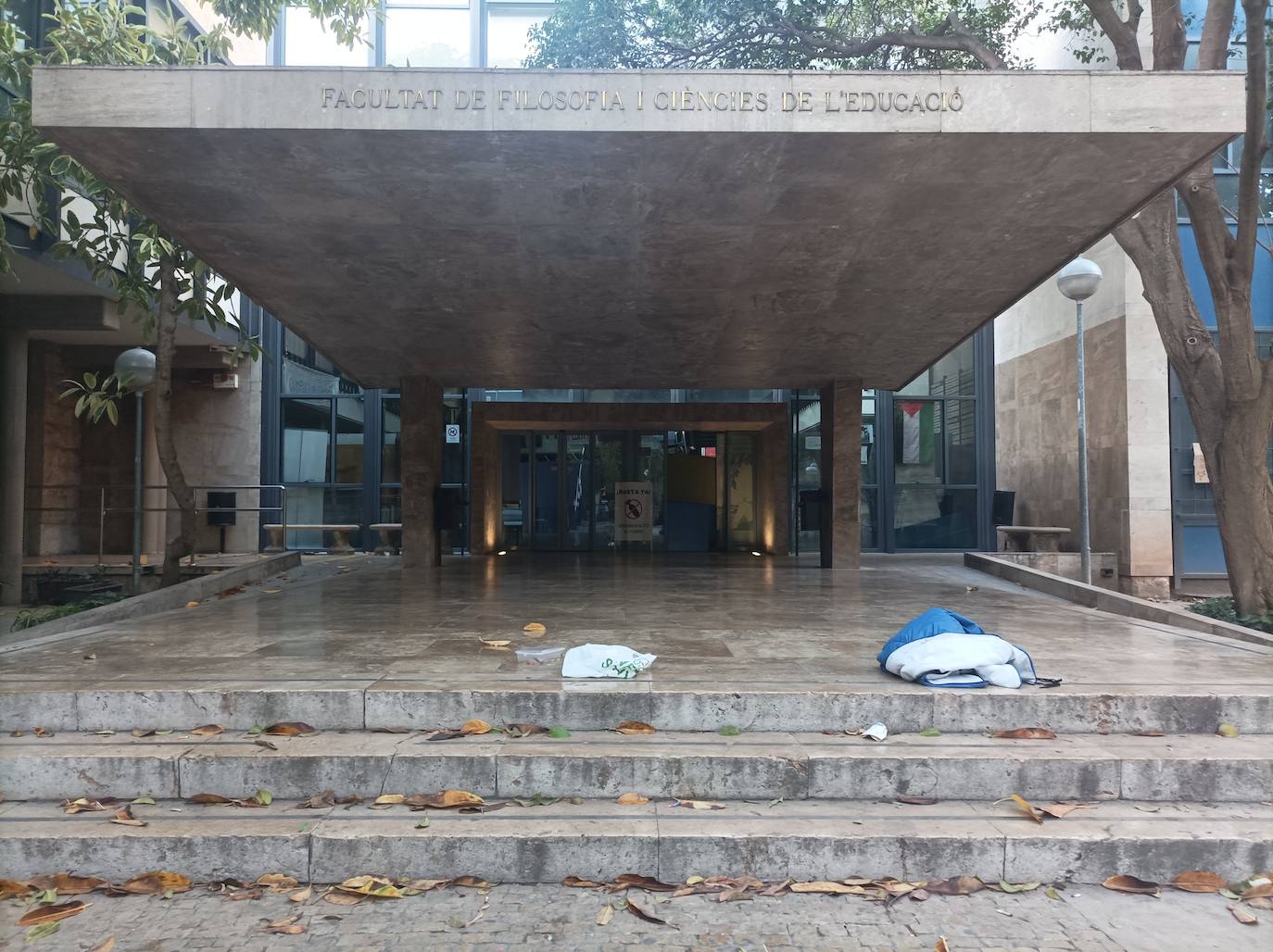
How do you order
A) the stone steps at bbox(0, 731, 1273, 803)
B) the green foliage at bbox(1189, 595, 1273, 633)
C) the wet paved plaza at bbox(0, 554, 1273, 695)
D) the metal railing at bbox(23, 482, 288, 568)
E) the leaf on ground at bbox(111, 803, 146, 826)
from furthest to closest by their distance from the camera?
the metal railing at bbox(23, 482, 288, 568)
the green foliage at bbox(1189, 595, 1273, 633)
the wet paved plaza at bbox(0, 554, 1273, 695)
the stone steps at bbox(0, 731, 1273, 803)
the leaf on ground at bbox(111, 803, 146, 826)

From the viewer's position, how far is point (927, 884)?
3.54m

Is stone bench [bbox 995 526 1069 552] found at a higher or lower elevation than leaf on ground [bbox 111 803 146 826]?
higher

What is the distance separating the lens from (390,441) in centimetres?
1844

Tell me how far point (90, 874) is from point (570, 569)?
9.64m

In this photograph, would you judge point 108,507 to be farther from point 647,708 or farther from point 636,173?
point 647,708

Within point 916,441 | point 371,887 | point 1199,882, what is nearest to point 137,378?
point 371,887

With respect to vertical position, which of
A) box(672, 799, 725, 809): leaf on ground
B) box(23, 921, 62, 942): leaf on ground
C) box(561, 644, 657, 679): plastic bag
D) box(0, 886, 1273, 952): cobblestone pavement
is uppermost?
box(561, 644, 657, 679): plastic bag

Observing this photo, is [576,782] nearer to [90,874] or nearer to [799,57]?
[90,874]

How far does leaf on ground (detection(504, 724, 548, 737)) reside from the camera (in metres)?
4.45

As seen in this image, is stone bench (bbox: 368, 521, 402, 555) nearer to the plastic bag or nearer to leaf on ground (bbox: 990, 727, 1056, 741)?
the plastic bag

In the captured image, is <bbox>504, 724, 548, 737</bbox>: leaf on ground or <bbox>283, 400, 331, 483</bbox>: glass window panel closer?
<bbox>504, 724, 548, 737</bbox>: leaf on ground

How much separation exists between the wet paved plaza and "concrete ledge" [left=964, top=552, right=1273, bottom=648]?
0.30 meters

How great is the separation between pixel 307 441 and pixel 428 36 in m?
10.2

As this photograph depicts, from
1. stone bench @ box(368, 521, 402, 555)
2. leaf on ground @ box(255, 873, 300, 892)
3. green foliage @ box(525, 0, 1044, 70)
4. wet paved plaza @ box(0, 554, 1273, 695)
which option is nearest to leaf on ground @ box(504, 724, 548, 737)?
wet paved plaza @ box(0, 554, 1273, 695)
